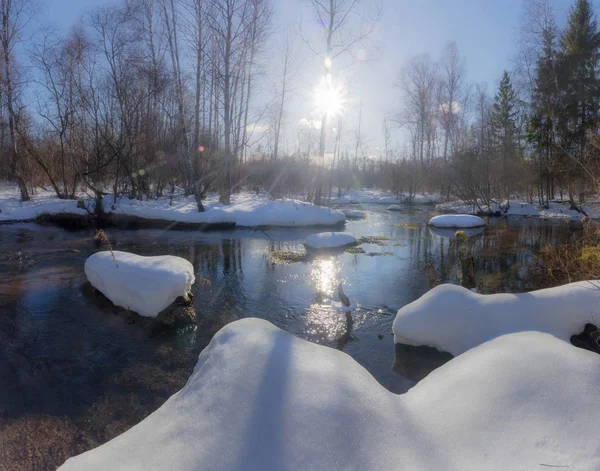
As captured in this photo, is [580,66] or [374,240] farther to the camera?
[580,66]

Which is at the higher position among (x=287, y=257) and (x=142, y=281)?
(x=142, y=281)

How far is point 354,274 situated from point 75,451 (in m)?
6.92

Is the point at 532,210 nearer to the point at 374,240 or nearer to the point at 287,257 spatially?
the point at 374,240

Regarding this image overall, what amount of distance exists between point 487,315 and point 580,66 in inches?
899

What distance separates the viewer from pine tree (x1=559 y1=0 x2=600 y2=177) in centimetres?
2009

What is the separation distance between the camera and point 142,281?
630 centimetres

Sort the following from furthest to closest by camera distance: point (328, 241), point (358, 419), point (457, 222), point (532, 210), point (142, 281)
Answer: point (532, 210) < point (457, 222) < point (328, 241) < point (142, 281) < point (358, 419)

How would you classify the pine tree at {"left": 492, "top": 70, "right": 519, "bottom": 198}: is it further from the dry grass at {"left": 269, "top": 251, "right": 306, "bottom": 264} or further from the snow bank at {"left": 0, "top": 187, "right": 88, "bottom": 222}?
the snow bank at {"left": 0, "top": 187, "right": 88, "bottom": 222}

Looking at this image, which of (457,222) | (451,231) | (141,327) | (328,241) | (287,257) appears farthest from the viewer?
(457,222)

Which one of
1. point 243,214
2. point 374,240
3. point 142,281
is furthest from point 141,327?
point 243,214

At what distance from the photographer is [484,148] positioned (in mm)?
24781

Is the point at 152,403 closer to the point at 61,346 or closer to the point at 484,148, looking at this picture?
the point at 61,346

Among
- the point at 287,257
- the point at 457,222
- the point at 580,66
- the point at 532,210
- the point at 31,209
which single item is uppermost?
the point at 580,66

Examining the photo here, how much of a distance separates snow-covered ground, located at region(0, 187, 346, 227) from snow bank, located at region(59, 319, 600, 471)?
13.9 meters
